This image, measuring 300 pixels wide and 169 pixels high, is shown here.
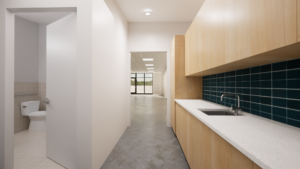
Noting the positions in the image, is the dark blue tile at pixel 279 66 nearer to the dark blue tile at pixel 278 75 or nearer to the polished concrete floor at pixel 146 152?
the dark blue tile at pixel 278 75

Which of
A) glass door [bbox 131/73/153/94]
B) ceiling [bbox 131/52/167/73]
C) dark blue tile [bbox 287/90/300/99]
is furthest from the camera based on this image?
glass door [bbox 131/73/153/94]

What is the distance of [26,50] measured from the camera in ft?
12.0

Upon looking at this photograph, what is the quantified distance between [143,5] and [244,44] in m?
2.74

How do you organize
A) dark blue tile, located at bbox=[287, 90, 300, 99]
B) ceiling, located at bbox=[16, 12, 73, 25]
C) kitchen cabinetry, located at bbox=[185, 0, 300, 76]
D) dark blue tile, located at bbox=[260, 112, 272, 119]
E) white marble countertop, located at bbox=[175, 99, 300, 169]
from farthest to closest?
1. ceiling, located at bbox=[16, 12, 73, 25]
2. dark blue tile, located at bbox=[260, 112, 272, 119]
3. dark blue tile, located at bbox=[287, 90, 300, 99]
4. kitchen cabinetry, located at bbox=[185, 0, 300, 76]
5. white marble countertop, located at bbox=[175, 99, 300, 169]

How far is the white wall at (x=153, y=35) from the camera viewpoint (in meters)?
3.91

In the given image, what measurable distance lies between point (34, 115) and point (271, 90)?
4.62 m

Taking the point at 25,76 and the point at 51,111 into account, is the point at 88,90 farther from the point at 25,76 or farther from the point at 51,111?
the point at 25,76

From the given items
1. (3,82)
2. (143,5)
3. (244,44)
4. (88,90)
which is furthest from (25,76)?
(244,44)

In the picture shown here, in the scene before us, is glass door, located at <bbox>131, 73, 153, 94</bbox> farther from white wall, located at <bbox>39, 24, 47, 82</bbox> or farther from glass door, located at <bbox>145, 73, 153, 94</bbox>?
white wall, located at <bbox>39, 24, 47, 82</bbox>

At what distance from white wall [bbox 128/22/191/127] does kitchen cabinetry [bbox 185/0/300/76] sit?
2178 millimetres

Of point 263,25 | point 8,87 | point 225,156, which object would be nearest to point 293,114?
point 225,156

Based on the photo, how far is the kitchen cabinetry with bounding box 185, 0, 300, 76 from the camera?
685 millimetres

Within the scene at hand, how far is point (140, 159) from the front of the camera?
2.15m

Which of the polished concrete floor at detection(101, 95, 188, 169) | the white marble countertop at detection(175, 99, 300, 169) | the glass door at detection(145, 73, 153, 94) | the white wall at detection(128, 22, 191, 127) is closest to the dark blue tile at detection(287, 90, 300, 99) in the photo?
the white marble countertop at detection(175, 99, 300, 169)
